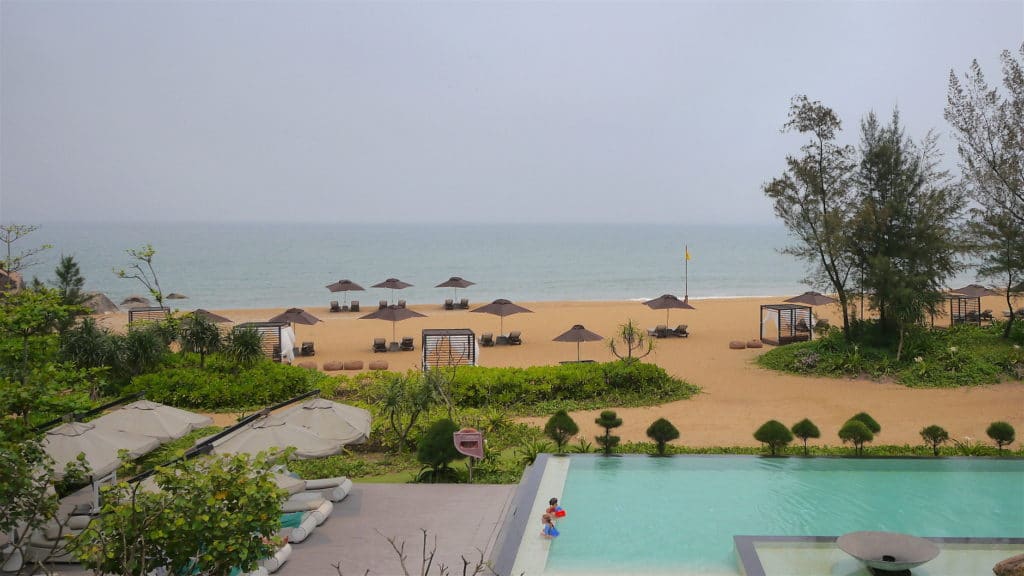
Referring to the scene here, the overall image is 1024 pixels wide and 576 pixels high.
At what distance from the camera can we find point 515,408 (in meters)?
18.2

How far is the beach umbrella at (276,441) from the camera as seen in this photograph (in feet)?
39.2

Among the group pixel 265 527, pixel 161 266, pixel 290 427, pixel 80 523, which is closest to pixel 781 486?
pixel 290 427

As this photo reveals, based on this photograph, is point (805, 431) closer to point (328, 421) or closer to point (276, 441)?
point (328, 421)

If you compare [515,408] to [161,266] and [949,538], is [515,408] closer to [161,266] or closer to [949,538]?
[949,538]

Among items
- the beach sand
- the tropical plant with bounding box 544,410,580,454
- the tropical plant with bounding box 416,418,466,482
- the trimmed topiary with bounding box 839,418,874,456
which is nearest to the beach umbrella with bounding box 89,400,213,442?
the tropical plant with bounding box 416,418,466,482

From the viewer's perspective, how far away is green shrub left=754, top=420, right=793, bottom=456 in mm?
14250

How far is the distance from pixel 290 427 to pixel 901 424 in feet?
40.3

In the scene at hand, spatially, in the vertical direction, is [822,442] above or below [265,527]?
below

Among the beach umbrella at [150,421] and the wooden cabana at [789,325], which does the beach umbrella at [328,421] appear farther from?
the wooden cabana at [789,325]

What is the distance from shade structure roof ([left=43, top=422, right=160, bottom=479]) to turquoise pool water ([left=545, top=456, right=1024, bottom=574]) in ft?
21.5

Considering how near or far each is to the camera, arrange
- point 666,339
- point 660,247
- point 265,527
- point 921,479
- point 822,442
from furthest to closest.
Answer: point 660,247, point 666,339, point 822,442, point 921,479, point 265,527

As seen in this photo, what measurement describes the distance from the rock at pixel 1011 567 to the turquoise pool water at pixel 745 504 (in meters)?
1.79

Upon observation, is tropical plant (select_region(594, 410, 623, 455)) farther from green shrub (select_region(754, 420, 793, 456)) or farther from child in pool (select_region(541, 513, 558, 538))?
child in pool (select_region(541, 513, 558, 538))

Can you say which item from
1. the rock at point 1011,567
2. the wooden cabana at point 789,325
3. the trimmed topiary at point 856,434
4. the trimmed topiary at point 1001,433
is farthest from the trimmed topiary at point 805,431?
the wooden cabana at point 789,325
